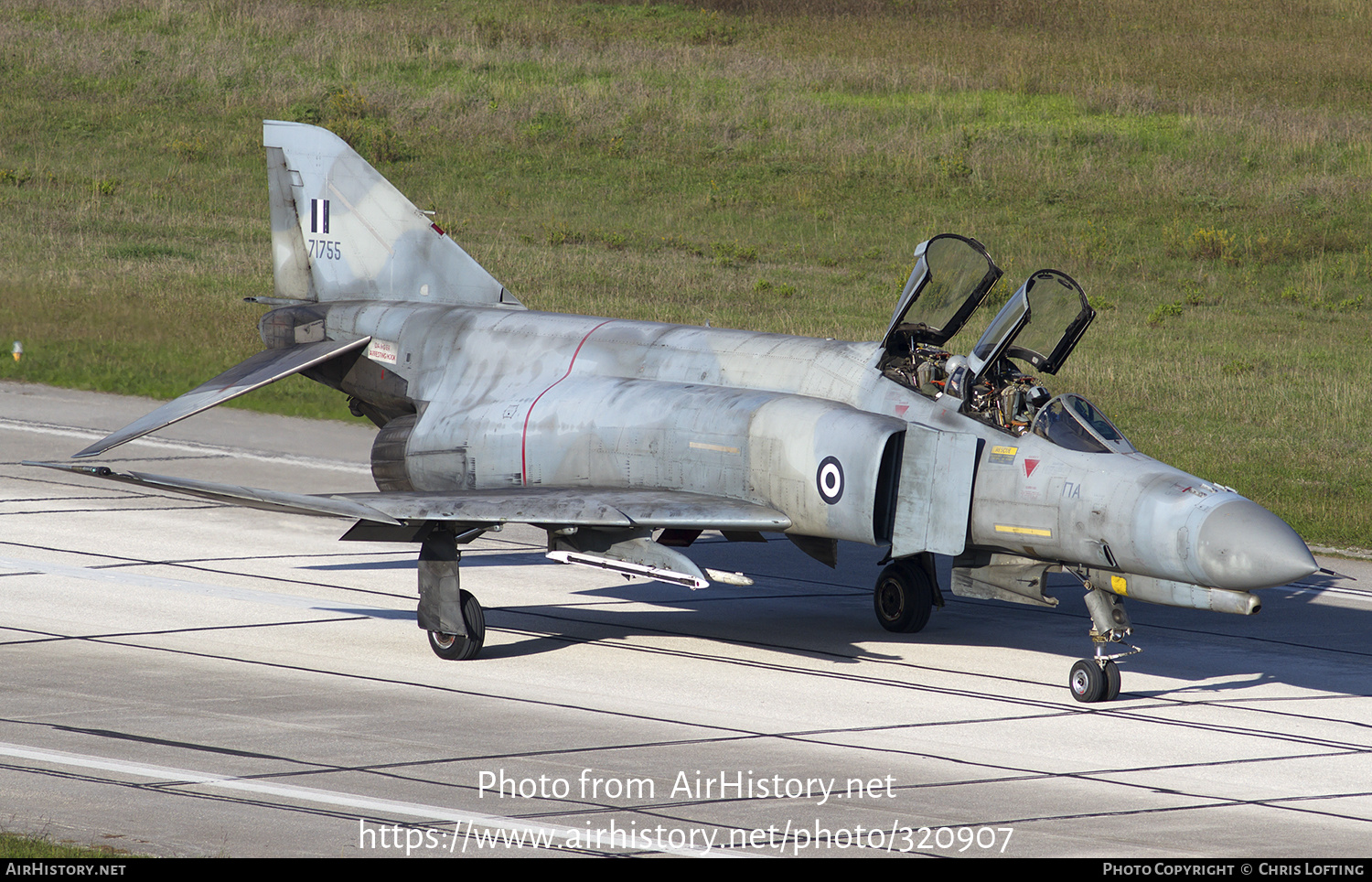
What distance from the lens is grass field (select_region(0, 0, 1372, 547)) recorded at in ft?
96.2

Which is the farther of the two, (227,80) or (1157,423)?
(227,80)

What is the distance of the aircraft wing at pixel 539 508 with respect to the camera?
42.8 ft

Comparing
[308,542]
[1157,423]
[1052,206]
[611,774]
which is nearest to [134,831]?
→ [611,774]

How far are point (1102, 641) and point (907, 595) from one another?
9.06ft

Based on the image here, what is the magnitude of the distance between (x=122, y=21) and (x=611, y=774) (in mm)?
49025

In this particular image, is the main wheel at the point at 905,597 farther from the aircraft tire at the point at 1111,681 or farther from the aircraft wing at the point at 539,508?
the aircraft tire at the point at 1111,681

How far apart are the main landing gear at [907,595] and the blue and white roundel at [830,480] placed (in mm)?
2434

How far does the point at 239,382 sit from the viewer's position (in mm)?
16750

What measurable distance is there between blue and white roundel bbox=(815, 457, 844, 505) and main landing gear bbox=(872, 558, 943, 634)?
2.43 m

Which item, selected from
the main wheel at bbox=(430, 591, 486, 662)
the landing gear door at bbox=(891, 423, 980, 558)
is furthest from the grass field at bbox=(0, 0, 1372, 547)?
the main wheel at bbox=(430, 591, 486, 662)

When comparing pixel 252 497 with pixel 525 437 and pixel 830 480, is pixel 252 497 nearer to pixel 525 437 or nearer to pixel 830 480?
pixel 525 437

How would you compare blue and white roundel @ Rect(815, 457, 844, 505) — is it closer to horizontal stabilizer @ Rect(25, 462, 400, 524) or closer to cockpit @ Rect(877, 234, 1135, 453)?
cockpit @ Rect(877, 234, 1135, 453)

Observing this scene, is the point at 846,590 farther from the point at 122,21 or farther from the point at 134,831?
the point at 122,21

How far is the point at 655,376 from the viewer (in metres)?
15.5
